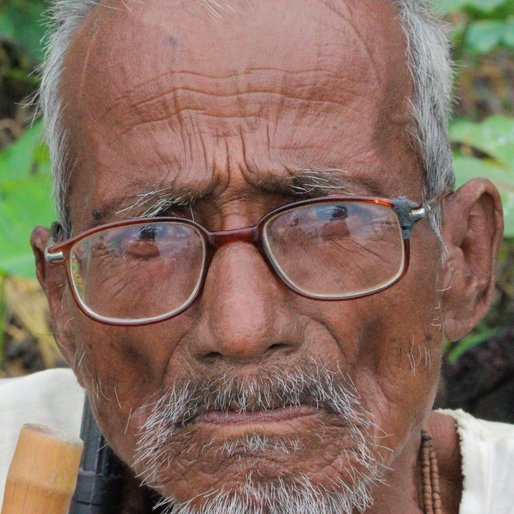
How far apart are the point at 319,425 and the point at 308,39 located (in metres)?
0.81

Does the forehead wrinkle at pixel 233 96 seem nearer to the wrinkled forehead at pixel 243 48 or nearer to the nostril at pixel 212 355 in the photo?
the wrinkled forehead at pixel 243 48

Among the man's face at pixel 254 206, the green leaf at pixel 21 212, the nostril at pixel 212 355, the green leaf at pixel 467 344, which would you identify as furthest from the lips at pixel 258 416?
the green leaf at pixel 467 344

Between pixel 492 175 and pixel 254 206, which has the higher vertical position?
pixel 254 206

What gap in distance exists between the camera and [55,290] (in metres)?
2.48

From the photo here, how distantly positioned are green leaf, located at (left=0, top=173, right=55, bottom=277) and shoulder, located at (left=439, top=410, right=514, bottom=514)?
1.83 m

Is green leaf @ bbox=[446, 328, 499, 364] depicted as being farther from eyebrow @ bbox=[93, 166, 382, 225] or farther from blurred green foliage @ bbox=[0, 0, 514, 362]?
eyebrow @ bbox=[93, 166, 382, 225]

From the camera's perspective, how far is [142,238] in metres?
2.02

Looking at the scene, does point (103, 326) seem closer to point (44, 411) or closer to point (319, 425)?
point (319, 425)

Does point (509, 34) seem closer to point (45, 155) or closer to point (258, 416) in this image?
point (45, 155)

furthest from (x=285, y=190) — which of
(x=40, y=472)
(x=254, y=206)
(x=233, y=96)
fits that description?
(x=40, y=472)

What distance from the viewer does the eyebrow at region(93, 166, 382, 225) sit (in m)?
1.96

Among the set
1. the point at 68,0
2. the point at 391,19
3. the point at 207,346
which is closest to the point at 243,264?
the point at 207,346

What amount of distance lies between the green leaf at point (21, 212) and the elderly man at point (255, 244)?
1.48m

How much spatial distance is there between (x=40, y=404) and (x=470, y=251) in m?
1.33
